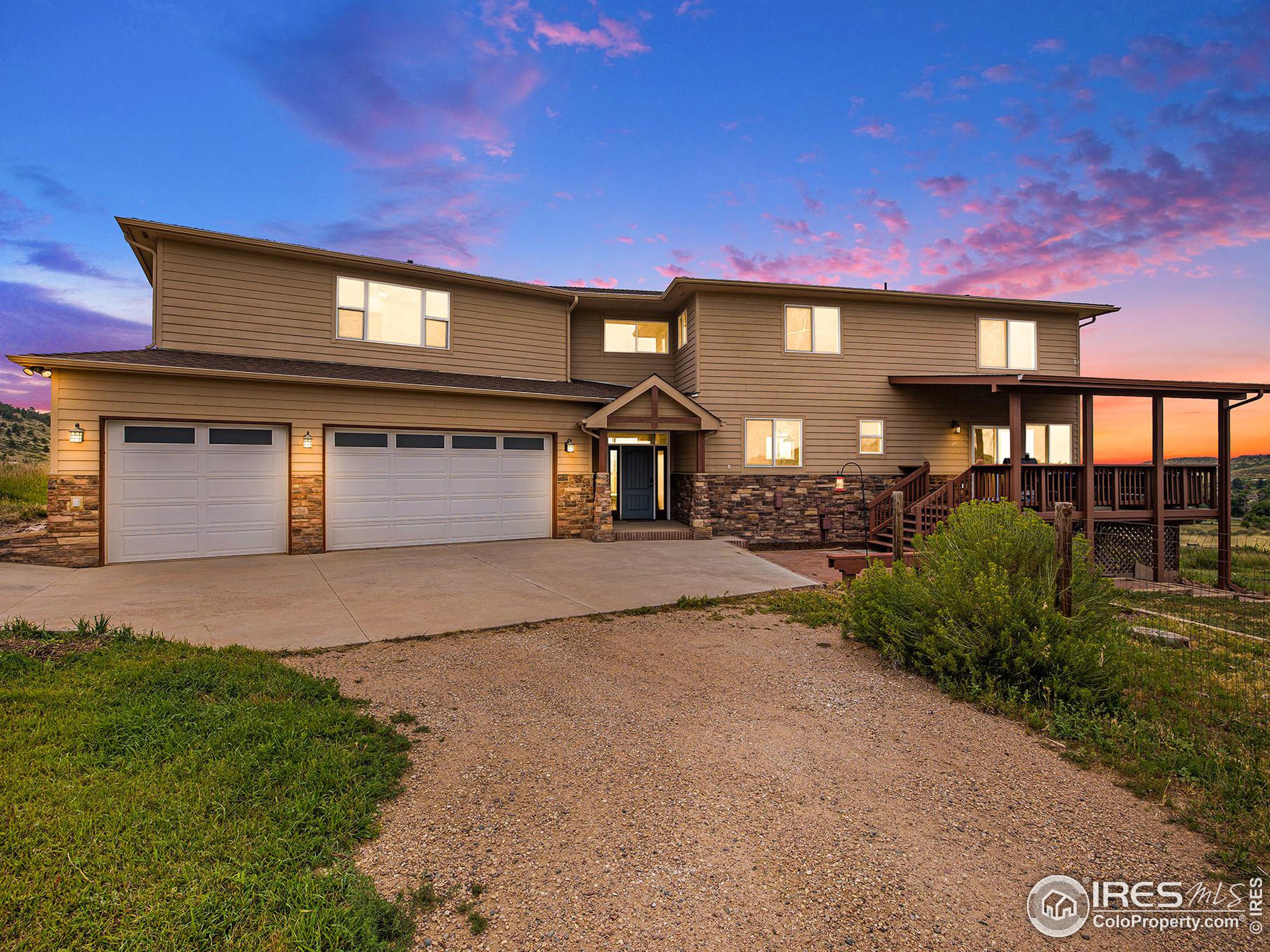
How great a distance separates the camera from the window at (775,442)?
49.0ft

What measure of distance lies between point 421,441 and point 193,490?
430 centimetres

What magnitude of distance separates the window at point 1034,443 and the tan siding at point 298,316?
1258 centimetres

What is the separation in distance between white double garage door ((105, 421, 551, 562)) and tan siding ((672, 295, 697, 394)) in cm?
419

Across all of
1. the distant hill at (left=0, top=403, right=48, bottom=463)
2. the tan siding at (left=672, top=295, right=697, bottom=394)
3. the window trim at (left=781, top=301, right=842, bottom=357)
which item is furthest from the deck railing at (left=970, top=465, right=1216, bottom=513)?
the distant hill at (left=0, top=403, right=48, bottom=463)

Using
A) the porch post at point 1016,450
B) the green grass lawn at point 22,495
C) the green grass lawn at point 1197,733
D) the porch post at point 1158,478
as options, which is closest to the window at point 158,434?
the green grass lawn at point 22,495

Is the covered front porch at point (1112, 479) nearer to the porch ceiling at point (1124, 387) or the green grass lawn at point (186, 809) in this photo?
the porch ceiling at point (1124, 387)

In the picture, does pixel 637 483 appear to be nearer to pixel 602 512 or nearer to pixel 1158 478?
pixel 602 512

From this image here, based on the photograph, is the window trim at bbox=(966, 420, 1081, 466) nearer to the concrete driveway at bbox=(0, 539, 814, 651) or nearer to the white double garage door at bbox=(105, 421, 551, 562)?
the concrete driveway at bbox=(0, 539, 814, 651)

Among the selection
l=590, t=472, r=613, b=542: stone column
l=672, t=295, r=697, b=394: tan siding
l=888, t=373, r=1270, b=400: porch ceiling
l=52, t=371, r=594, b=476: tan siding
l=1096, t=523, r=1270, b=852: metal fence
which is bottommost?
l=1096, t=523, r=1270, b=852: metal fence

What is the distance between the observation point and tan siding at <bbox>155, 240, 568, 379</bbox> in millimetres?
11602

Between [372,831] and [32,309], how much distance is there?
3486 centimetres

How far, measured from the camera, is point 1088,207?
1396cm

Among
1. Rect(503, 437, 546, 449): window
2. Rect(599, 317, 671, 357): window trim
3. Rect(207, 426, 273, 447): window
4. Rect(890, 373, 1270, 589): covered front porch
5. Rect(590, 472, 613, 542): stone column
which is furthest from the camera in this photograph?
Rect(599, 317, 671, 357): window trim

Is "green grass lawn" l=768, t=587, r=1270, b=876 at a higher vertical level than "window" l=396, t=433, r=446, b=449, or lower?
lower
